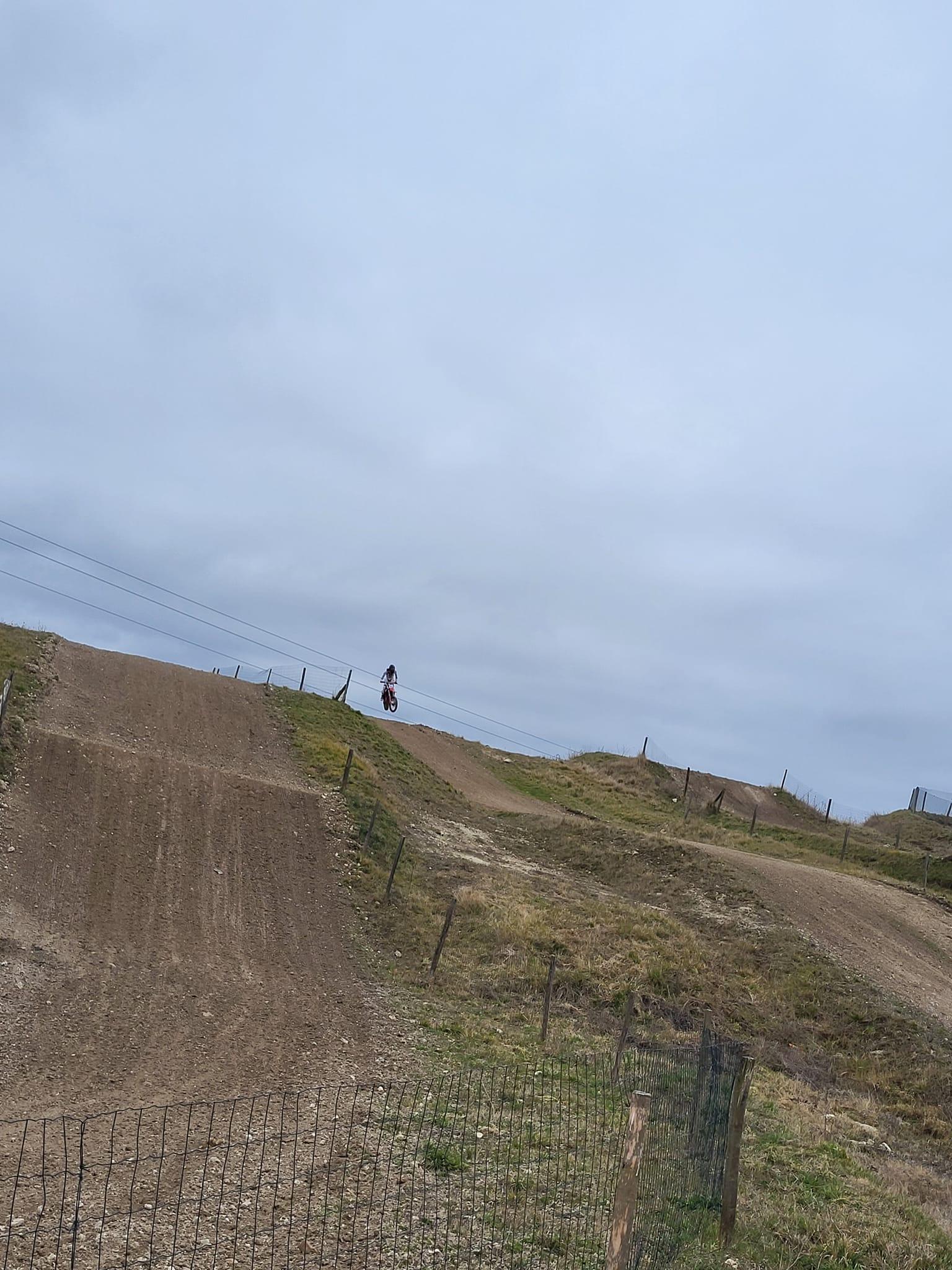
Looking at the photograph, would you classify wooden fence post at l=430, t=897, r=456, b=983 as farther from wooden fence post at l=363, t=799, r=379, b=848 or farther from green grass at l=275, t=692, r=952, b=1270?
wooden fence post at l=363, t=799, r=379, b=848

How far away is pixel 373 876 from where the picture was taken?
22.6 m

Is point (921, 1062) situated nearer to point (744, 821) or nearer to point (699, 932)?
point (699, 932)

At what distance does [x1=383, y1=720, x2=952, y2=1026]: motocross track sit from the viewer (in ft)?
78.4

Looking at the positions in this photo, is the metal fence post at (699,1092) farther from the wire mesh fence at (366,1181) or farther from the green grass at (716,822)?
the green grass at (716,822)

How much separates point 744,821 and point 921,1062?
26.1m

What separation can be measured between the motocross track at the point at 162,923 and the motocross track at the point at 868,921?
13.3 metres

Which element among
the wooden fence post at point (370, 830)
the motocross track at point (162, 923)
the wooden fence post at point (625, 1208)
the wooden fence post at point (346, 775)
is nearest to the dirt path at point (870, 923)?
the wooden fence post at point (370, 830)

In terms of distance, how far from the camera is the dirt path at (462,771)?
129 ft

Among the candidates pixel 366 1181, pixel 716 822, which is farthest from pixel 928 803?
pixel 366 1181

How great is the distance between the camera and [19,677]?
27.1 m

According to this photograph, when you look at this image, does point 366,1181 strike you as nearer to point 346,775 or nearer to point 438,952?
point 438,952

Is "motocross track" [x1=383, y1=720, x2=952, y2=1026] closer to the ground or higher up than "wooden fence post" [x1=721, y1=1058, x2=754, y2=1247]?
higher up

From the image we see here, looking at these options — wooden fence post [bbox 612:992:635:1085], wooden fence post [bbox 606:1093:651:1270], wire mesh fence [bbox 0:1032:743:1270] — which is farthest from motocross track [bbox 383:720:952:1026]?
wooden fence post [bbox 606:1093:651:1270]

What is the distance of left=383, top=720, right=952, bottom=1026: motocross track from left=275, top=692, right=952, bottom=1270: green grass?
39.6 inches
